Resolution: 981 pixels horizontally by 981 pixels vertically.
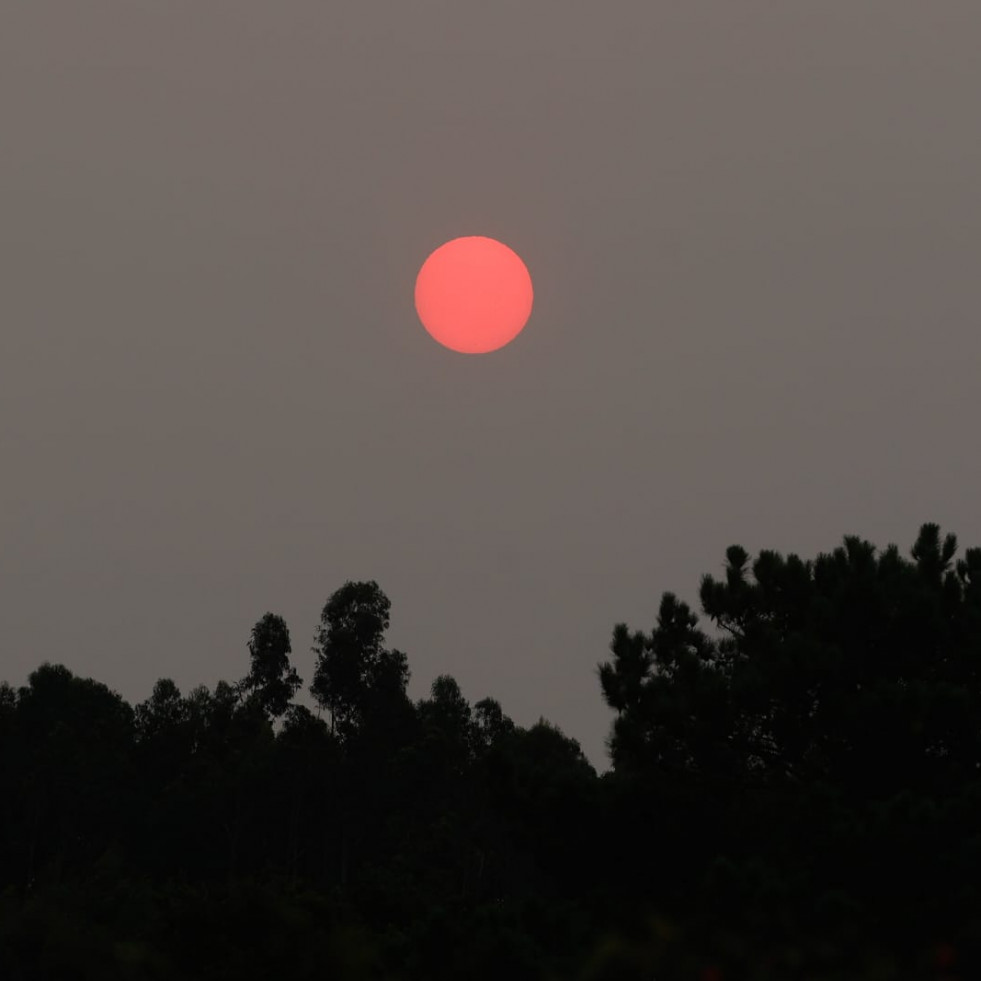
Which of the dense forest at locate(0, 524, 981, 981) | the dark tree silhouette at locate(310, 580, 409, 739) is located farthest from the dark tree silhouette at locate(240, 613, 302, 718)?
the dense forest at locate(0, 524, 981, 981)

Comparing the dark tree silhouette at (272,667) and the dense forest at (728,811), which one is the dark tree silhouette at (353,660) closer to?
the dark tree silhouette at (272,667)

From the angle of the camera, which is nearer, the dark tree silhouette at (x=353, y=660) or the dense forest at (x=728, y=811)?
the dense forest at (x=728, y=811)

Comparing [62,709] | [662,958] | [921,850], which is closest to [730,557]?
[921,850]

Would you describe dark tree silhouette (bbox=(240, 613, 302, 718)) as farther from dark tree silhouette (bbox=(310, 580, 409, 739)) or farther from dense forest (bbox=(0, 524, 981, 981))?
dense forest (bbox=(0, 524, 981, 981))

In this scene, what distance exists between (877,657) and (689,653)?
3612 millimetres

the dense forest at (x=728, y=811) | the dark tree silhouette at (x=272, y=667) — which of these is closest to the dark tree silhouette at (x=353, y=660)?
the dark tree silhouette at (x=272, y=667)

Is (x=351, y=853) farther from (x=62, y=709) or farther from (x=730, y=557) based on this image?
(x=730, y=557)

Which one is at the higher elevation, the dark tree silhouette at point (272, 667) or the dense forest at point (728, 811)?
the dark tree silhouette at point (272, 667)

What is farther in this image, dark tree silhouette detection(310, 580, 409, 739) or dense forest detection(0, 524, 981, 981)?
dark tree silhouette detection(310, 580, 409, 739)

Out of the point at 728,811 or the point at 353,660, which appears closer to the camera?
the point at 728,811

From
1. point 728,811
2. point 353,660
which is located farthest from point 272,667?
point 728,811

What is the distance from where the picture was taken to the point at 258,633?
94625 mm

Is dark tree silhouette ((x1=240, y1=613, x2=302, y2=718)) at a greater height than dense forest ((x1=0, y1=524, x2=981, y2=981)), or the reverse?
dark tree silhouette ((x1=240, y1=613, x2=302, y2=718))

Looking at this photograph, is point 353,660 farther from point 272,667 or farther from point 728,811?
point 728,811
